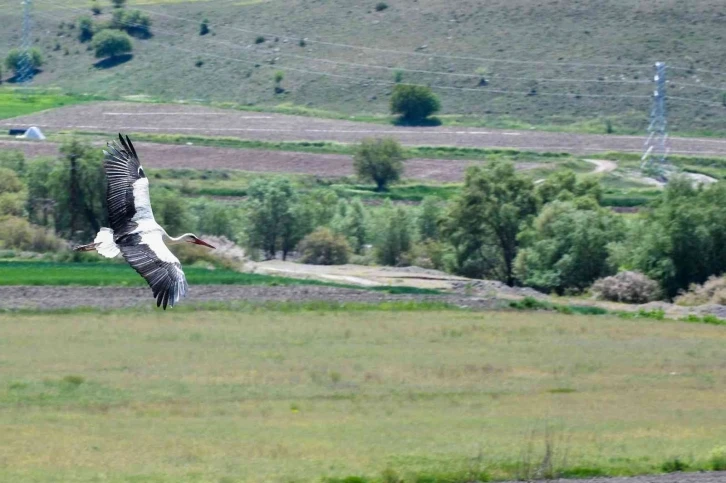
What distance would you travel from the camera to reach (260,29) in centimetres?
12481

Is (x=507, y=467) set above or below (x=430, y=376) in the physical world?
above

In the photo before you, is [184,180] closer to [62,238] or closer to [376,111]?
[62,238]

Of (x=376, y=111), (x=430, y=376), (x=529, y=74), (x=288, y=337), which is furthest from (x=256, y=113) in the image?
(x=430, y=376)

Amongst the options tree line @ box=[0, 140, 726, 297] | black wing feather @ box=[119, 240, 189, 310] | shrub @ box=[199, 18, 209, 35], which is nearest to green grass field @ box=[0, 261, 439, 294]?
tree line @ box=[0, 140, 726, 297]

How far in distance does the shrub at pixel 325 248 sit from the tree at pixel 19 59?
2529 inches

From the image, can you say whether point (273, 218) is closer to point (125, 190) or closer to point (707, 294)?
point (707, 294)

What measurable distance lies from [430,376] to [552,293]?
85.7ft

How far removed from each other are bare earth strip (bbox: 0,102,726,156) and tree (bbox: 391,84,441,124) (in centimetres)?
203

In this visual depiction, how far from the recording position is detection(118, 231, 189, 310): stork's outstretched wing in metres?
14.4

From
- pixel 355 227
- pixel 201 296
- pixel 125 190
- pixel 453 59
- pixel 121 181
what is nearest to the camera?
pixel 125 190

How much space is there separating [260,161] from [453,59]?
95.7ft

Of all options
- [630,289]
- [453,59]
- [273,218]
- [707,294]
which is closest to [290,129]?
[453,59]

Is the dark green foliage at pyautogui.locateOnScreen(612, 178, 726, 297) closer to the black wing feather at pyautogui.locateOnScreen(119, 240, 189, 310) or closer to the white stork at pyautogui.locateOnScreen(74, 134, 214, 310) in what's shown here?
the white stork at pyautogui.locateOnScreen(74, 134, 214, 310)

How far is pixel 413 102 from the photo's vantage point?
102750 millimetres
